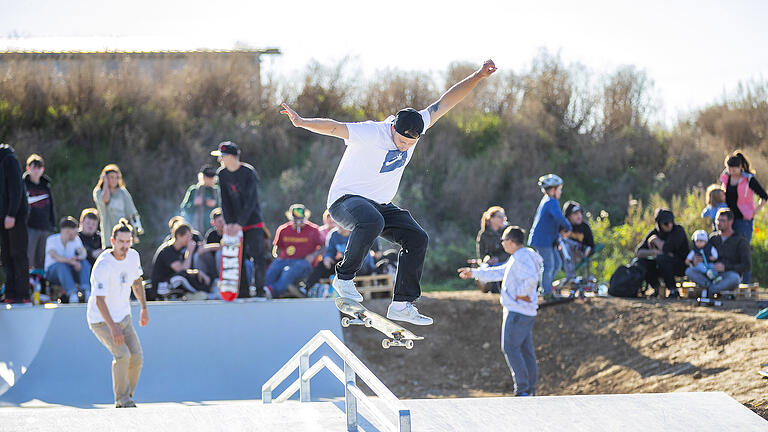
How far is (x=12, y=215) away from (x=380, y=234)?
550 centimetres

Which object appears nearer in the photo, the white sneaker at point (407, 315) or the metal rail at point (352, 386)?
the metal rail at point (352, 386)

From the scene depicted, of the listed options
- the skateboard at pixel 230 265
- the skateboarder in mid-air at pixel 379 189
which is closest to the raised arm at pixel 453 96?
the skateboarder in mid-air at pixel 379 189

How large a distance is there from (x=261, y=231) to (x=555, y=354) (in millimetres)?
4534

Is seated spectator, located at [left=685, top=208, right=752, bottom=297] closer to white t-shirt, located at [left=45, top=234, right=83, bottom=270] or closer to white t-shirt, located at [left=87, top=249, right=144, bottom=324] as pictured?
white t-shirt, located at [left=87, top=249, right=144, bottom=324]

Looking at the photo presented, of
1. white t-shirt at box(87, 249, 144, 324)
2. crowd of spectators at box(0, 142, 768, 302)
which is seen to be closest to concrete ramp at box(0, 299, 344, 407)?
crowd of spectators at box(0, 142, 768, 302)

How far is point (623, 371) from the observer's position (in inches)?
437

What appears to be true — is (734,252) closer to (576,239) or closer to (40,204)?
(576,239)

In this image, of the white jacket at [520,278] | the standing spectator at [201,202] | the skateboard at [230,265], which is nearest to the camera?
the white jacket at [520,278]

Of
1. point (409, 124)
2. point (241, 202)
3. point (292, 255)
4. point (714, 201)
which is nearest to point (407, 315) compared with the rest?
point (409, 124)

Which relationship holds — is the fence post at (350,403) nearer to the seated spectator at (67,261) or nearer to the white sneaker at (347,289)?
the white sneaker at (347,289)

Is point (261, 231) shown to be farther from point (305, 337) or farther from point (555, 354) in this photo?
point (555, 354)

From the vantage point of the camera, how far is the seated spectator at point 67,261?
Answer: 1166 centimetres

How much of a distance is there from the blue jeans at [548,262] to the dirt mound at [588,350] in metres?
0.80

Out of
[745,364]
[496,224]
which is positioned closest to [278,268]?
[496,224]
